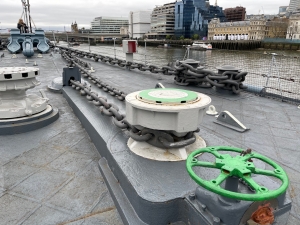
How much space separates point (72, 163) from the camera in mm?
2201

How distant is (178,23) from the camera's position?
8500cm

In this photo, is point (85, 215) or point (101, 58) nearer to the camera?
point (85, 215)

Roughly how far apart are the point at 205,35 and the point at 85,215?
88539 mm

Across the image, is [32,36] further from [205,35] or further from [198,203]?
[205,35]

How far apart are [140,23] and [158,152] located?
3992 inches

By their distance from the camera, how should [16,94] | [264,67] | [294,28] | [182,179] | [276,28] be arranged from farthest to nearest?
[276,28] → [294,28] → [264,67] → [16,94] → [182,179]

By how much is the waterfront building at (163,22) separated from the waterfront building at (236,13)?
42.9 m

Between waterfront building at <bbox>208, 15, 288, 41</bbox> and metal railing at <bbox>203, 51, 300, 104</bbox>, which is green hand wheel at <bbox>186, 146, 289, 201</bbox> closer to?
metal railing at <bbox>203, 51, 300, 104</bbox>

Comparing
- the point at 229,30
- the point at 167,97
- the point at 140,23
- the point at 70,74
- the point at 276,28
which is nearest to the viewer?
the point at 167,97

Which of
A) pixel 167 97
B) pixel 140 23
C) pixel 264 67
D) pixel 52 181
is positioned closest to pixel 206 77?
pixel 167 97

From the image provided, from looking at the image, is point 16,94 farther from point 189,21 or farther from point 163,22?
point 163,22

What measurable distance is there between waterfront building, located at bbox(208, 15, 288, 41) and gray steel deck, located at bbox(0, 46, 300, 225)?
7006 cm

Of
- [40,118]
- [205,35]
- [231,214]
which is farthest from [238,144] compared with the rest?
[205,35]

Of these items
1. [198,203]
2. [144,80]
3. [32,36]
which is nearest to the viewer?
[198,203]
